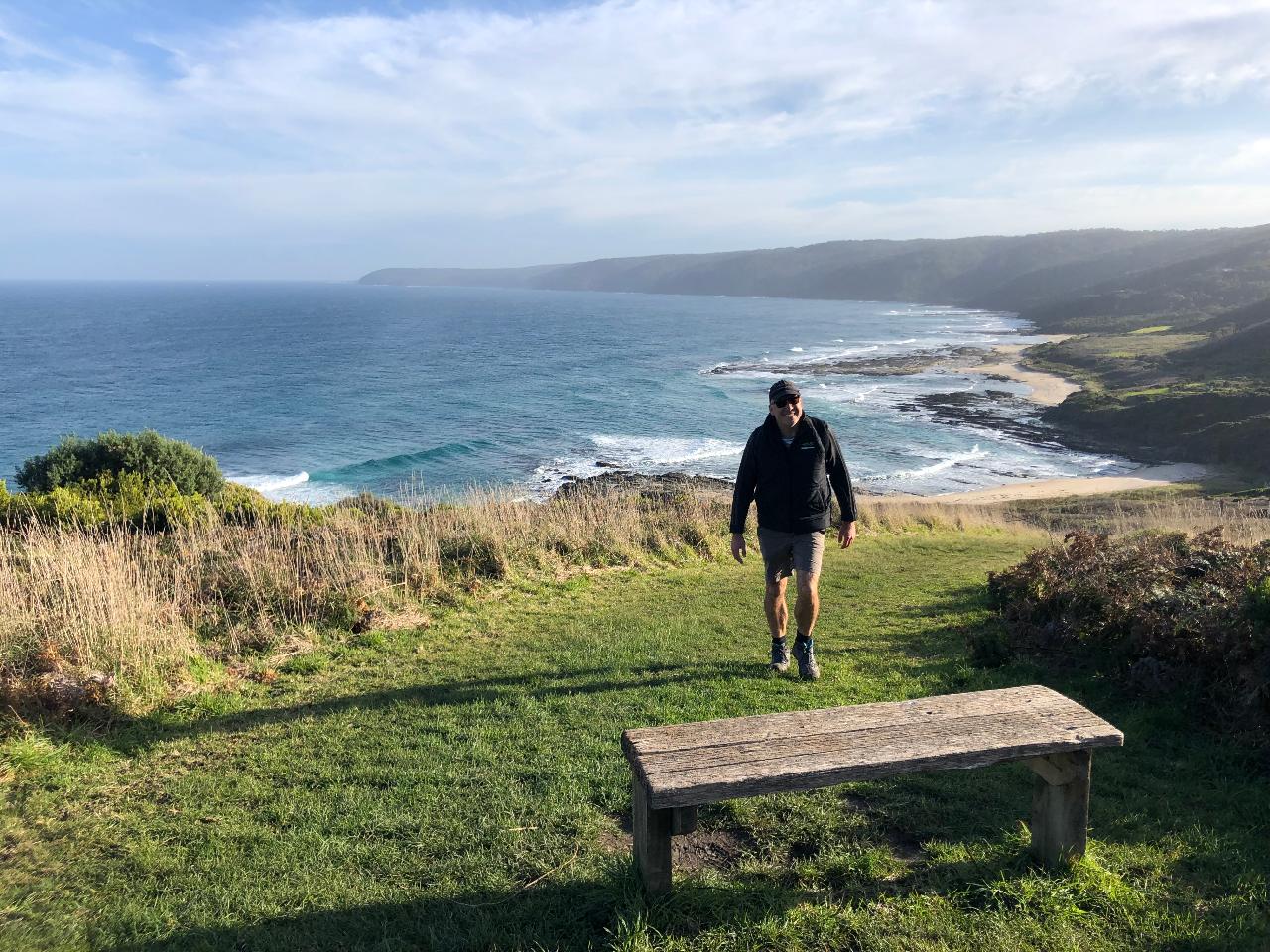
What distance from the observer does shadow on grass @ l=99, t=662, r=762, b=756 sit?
5105 millimetres

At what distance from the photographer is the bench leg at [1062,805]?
11.0 feet

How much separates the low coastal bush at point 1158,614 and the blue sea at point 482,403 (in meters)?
18.4

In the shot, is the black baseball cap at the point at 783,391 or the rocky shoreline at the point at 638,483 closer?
the black baseball cap at the point at 783,391

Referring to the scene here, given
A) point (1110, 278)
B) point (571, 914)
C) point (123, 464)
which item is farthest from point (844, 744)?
point (1110, 278)

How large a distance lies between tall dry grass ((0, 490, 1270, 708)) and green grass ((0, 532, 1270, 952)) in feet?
2.17

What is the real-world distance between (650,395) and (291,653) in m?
49.1

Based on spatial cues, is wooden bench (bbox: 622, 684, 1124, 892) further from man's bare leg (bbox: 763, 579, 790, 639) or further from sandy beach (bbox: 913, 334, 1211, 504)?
sandy beach (bbox: 913, 334, 1211, 504)

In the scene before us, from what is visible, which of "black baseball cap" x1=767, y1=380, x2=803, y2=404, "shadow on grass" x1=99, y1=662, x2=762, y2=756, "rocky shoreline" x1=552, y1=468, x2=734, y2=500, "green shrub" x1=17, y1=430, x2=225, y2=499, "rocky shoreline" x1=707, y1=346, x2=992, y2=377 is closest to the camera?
"shadow on grass" x1=99, y1=662, x2=762, y2=756

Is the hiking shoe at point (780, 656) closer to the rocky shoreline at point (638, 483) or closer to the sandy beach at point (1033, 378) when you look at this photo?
the rocky shoreline at point (638, 483)

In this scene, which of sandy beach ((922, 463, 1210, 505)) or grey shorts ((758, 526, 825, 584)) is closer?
grey shorts ((758, 526, 825, 584))

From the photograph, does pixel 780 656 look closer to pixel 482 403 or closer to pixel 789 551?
pixel 789 551

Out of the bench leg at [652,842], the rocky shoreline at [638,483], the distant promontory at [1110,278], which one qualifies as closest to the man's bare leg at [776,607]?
the bench leg at [652,842]


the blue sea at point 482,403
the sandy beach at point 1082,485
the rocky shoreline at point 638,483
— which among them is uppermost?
the blue sea at point 482,403

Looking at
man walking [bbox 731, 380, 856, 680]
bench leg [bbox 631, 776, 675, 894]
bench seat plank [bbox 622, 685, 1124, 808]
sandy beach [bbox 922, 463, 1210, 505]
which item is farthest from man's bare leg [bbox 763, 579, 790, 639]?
sandy beach [bbox 922, 463, 1210, 505]
